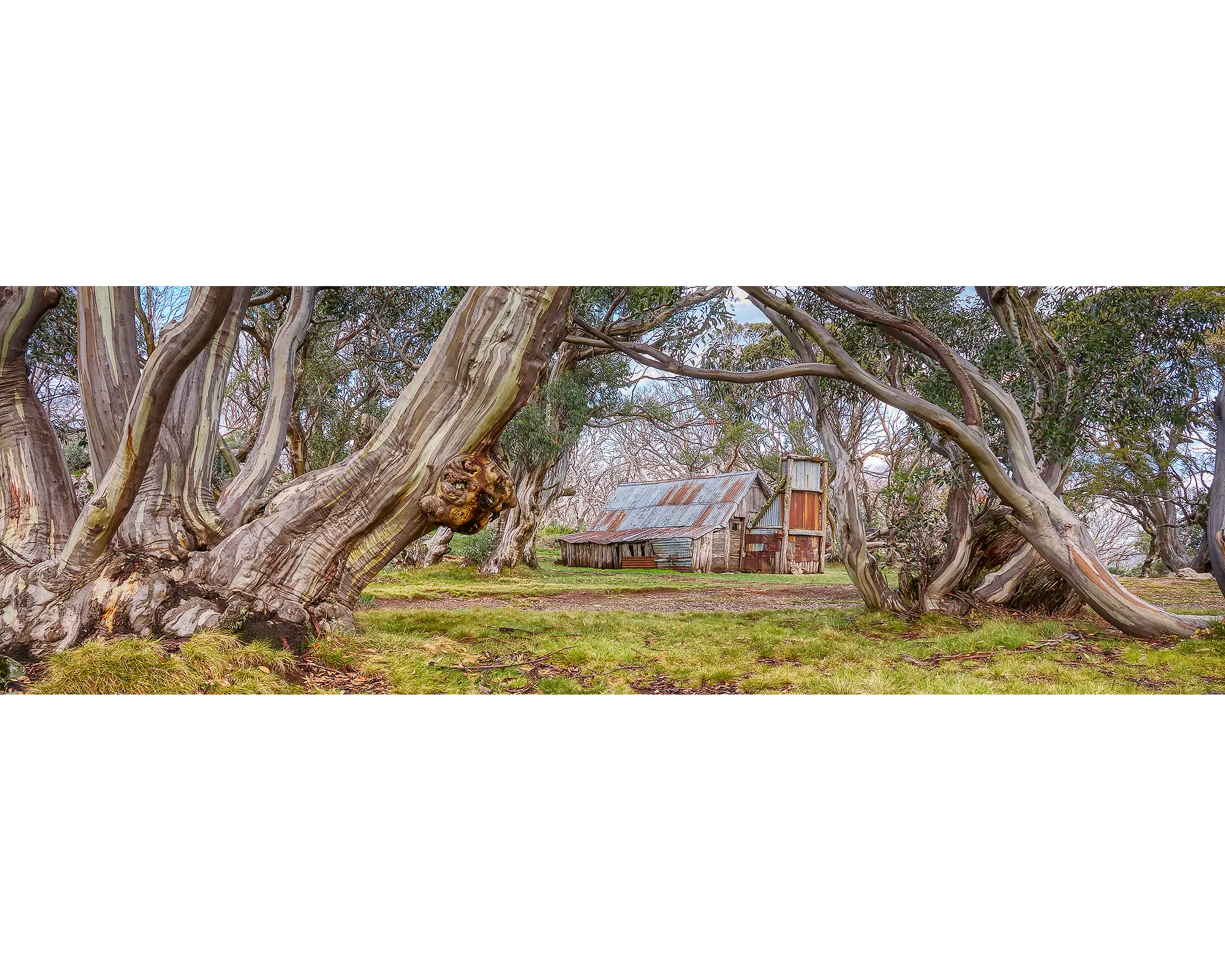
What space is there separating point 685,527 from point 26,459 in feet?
15.4

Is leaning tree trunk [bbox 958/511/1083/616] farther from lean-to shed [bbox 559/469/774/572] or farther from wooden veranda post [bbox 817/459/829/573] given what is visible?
lean-to shed [bbox 559/469/774/572]

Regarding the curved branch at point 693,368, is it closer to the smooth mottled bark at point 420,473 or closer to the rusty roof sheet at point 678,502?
the smooth mottled bark at point 420,473

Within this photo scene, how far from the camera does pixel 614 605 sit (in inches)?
207

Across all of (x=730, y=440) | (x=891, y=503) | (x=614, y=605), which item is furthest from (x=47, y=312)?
(x=891, y=503)

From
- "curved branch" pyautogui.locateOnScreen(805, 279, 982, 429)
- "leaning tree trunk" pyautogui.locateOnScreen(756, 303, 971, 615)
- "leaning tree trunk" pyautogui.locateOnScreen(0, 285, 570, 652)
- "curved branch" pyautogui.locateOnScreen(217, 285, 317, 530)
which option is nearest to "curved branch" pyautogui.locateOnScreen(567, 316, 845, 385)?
"leaning tree trunk" pyautogui.locateOnScreen(756, 303, 971, 615)

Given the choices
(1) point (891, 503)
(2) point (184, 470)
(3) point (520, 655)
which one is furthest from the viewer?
(1) point (891, 503)

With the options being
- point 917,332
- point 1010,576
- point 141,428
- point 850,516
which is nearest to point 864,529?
point 850,516

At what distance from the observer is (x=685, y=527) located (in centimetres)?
560

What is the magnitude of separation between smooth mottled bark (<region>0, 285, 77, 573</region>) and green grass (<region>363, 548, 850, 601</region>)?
2.29m

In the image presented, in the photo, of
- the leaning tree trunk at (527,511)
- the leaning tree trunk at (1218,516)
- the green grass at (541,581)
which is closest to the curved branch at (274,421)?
the green grass at (541,581)

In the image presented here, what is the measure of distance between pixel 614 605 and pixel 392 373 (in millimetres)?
2242

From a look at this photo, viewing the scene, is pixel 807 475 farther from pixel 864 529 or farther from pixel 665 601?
pixel 665 601

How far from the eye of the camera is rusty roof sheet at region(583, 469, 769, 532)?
18.1ft
